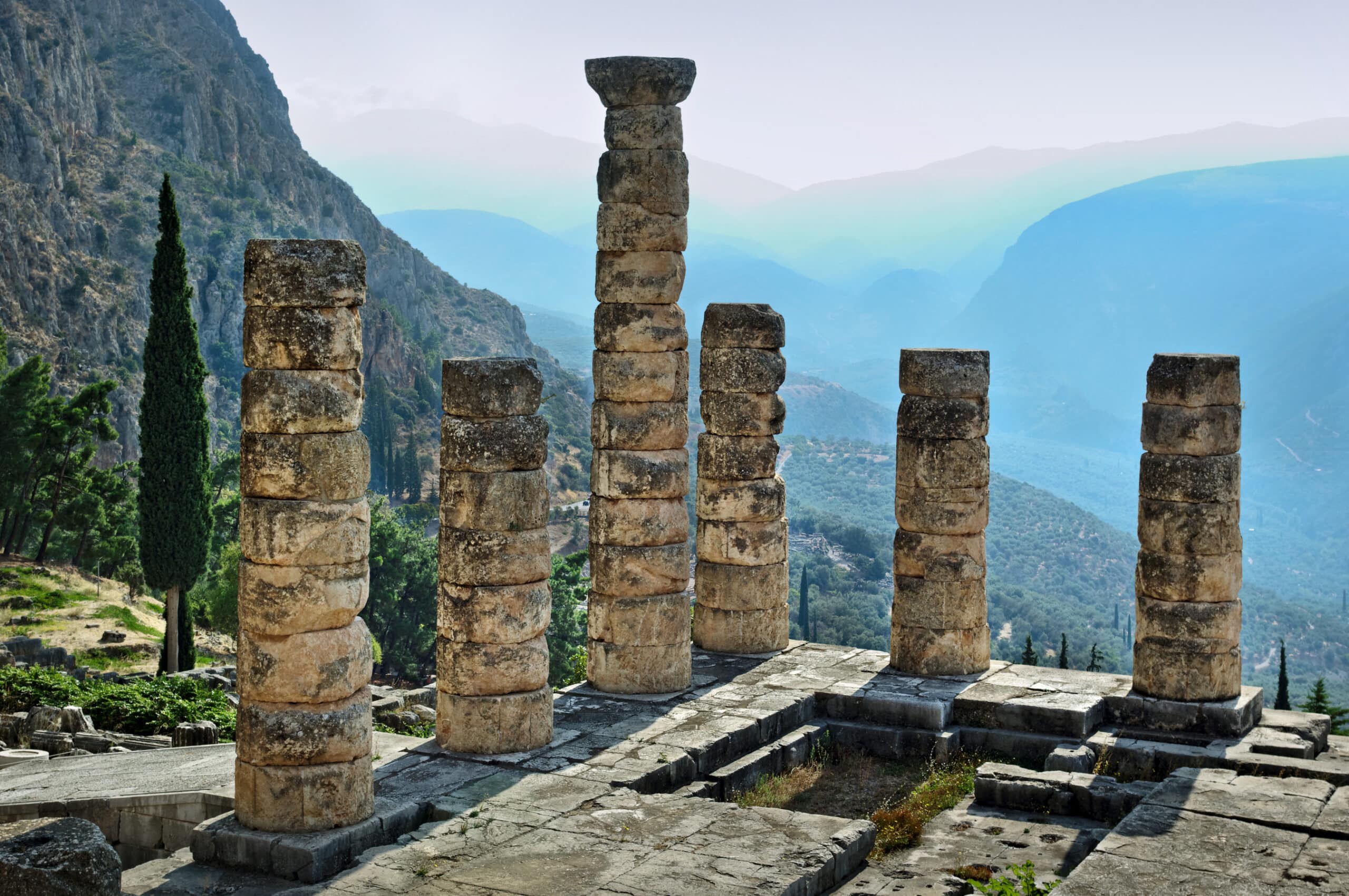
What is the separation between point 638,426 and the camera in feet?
52.6

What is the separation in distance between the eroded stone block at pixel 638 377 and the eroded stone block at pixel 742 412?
1946 millimetres

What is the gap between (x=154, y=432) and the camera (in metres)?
26.0

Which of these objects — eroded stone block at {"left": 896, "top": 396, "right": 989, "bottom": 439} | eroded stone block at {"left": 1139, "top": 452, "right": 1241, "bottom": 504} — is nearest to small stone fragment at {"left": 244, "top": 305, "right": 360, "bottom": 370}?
eroded stone block at {"left": 896, "top": 396, "right": 989, "bottom": 439}

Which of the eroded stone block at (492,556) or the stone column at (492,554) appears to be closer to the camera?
the stone column at (492,554)

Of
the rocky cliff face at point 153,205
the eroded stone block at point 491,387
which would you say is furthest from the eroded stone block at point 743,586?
the rocky cliff face at point 153,205

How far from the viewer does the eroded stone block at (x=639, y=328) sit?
16109 mm

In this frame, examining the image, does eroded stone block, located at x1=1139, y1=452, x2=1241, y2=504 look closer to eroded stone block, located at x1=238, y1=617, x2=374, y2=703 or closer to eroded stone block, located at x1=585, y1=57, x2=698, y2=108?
eroded stone block, located at x1=585, y1=57, x2=698, y2=108

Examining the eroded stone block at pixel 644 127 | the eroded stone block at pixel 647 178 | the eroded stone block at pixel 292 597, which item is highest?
the eroded stone block at pixel 644 127

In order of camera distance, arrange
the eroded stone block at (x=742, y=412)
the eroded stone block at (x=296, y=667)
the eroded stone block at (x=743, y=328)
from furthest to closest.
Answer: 1. the eroded stone block at (x=742, y=412)
2. the eroded stone block at (x=743, y=328)
3. the eroded stone block at (x=296, y=667)

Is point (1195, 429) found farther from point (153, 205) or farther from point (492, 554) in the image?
point (153, 205)

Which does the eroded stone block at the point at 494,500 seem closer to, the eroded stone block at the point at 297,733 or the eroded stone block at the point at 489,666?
the eroded stone block at the point at 489,666

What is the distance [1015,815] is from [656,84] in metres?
8.72

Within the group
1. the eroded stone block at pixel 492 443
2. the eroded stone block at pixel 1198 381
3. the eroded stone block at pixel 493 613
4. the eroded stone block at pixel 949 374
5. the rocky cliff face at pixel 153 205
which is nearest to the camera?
the eroded stone block at pixel 492 443

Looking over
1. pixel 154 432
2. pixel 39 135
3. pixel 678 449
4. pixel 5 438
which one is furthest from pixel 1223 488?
pixel 39 135
